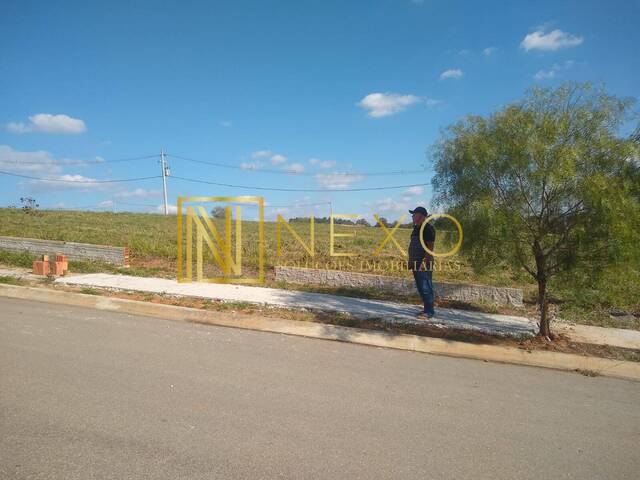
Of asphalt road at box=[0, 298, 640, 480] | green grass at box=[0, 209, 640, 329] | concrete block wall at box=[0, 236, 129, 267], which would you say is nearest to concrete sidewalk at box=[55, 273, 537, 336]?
green grass at box=[0, 209, 640, 329]

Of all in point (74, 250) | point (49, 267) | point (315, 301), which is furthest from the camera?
point (74, 250)

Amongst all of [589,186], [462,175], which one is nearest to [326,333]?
[462,175]

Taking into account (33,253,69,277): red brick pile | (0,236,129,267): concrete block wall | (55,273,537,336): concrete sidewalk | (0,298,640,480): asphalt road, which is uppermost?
(0,236,129,267): concrete block wall

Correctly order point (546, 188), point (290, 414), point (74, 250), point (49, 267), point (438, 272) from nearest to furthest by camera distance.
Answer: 1. point (290, 414)
2. point (546, 188)
3. point (49, 267)
4. point (438, 272)
5. point (74, 250)

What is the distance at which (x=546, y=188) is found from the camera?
17.0 ft

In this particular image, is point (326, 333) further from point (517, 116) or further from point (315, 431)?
point (517, 116)

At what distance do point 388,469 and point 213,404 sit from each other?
1546 mm

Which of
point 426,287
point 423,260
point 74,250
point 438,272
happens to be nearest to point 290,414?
point 426,287

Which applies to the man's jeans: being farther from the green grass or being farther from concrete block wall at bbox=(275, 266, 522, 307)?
concrete block wall at bbox=(275, 266, 522, 307)

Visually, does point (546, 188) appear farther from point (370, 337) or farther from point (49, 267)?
point (49, 267)

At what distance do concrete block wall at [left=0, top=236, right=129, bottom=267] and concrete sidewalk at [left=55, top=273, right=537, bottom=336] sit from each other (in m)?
1.12

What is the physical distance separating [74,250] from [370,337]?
9.06m

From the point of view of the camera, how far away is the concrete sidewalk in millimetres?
6359

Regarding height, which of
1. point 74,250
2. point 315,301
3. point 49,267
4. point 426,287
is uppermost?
point 74,250
